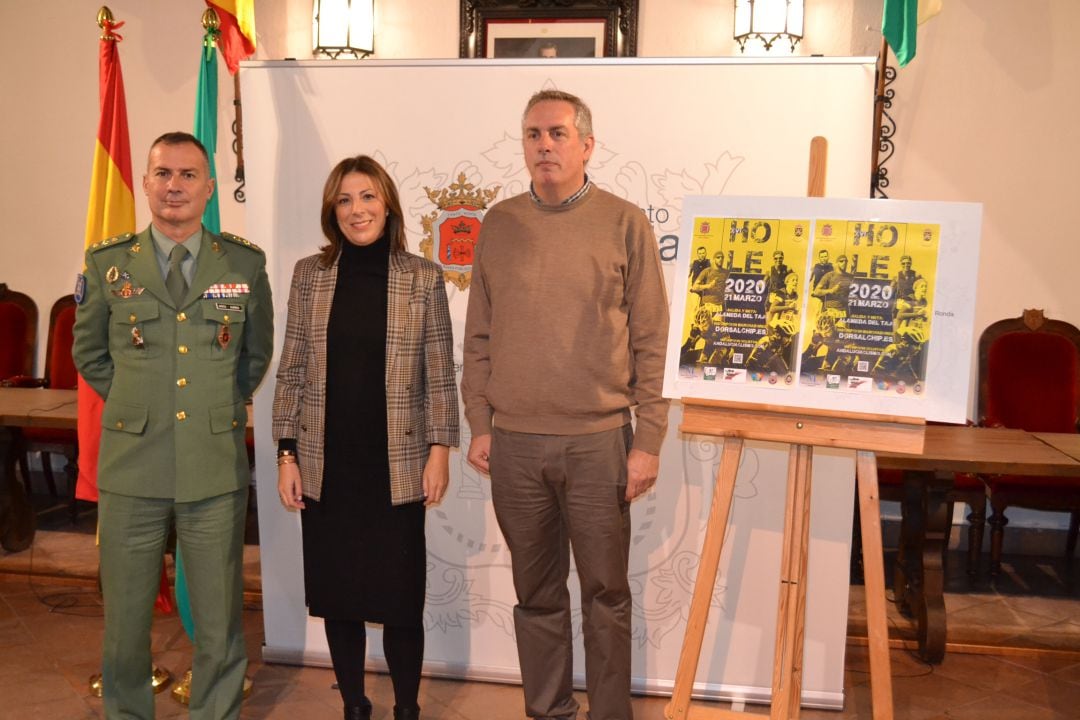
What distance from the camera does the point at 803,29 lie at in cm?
492

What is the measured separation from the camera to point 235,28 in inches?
134

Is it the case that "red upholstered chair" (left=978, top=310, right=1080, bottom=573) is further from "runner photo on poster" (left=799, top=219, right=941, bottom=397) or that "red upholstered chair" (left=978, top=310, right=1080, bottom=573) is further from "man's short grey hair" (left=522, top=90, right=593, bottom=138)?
"man's short grey hair" (left=522, top=90, right=593, bottom=138)

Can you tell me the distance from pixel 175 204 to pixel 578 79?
1.27 m

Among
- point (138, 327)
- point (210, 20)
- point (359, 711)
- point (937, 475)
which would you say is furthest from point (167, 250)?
point (937, 475)

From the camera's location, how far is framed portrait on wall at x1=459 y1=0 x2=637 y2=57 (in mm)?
4996

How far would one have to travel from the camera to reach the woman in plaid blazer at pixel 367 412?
2.60 m

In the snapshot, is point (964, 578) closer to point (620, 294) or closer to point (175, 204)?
point (620, 294)

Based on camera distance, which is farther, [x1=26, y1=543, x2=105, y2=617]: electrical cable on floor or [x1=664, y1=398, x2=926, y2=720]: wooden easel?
[x1=26, y1=543, x2=105, y2=617]: electrical cable on floor

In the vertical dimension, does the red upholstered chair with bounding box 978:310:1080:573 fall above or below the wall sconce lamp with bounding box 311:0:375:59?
below

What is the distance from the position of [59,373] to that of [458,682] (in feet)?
10.7

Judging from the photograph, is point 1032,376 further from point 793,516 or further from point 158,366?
point 158,366

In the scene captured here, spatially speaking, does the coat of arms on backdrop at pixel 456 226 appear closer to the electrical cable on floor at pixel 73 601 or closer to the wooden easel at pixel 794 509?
the wooden easel at pixel 794 509

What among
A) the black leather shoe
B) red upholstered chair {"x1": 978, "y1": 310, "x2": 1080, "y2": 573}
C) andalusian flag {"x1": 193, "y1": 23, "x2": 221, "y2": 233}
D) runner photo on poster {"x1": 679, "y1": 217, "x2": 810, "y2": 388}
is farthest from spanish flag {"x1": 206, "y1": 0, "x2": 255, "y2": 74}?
red upholstered chair {"x1": 978, "y1": 310, "x2": 1080, "y2": 573}

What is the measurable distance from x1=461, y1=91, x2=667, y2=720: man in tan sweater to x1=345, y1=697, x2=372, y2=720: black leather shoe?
22.4 inches
